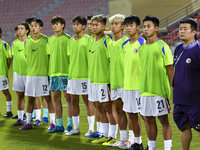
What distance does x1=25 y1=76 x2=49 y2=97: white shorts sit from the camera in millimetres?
6449

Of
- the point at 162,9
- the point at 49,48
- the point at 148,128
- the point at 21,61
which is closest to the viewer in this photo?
the point at 148,128

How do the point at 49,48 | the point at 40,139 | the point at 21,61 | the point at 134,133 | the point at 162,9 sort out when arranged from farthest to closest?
the point at 162,9 < the point at 21,61 < the point at 49,48 < the point at 40,139 < the point at 134,133

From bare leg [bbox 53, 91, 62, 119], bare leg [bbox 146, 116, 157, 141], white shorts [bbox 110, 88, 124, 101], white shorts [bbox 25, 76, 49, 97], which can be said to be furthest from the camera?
white shorts [bbox 25, 76, 49, 97]

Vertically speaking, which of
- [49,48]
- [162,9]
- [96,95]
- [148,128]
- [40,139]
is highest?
[162,9]

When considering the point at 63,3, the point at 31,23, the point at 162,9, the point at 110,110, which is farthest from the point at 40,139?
the point at 63,3

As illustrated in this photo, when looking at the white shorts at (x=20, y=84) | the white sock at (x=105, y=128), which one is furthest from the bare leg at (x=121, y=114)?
the white shorts at (x=20, y=84)

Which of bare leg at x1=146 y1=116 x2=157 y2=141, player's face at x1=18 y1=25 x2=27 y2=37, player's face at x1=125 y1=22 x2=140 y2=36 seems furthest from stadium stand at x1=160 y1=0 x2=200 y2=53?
bare leg at x1=146 y1=116 x2=157 y2=141

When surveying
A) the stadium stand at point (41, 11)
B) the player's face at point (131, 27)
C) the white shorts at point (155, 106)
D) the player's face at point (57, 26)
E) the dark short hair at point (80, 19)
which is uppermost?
the stadium stand at point (41, 11)

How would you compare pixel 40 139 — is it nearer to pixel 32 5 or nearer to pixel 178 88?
pixel 178 88

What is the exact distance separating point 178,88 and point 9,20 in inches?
1084

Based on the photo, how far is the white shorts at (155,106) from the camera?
4.08 metres

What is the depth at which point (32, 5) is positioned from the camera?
29203 millimetres

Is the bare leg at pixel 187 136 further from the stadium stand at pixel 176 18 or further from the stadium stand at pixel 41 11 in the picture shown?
the stadium stand at pixel 41 11

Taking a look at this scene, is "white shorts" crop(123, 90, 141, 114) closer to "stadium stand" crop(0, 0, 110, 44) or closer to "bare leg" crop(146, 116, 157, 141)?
"bare leg" crop(146, 116, 157, 141)
